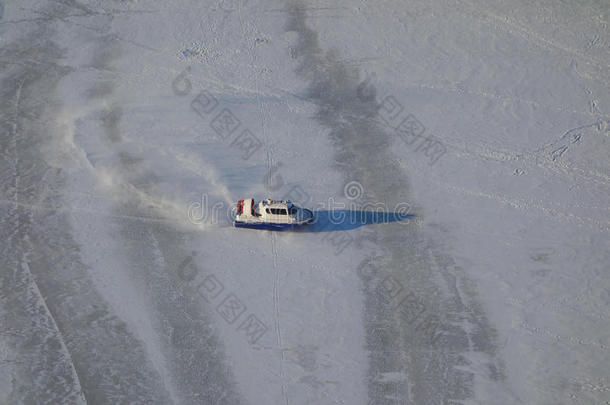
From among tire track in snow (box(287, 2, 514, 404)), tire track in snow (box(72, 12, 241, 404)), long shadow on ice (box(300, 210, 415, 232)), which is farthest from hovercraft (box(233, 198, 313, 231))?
tire track in snow (box(287, 2, 514, 404))

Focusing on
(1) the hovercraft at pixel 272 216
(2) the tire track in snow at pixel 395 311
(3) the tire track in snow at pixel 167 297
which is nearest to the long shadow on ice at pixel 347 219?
(2) the tire track in snow at pixel 395 311

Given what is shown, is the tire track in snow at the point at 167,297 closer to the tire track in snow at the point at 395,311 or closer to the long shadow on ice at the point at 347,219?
the long shadow on ice at the point at 347,219

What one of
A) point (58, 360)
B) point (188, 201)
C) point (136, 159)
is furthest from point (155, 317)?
point (136, 159)

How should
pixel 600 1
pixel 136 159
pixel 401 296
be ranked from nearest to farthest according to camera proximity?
1. pixel 401 296
2. pixel 136 159
3. pixel 600 1

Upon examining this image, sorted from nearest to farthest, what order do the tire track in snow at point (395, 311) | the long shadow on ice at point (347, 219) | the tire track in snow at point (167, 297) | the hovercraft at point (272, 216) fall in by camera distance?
1. the tire track in snow at point (395, 311)
2. the tire track in snow at point (167, 297)
3. the hovercraft at point (272, 216)
4. the long shadow on ice at point (347, 219)

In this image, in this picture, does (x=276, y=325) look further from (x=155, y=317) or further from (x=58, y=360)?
(x=58, y=360)

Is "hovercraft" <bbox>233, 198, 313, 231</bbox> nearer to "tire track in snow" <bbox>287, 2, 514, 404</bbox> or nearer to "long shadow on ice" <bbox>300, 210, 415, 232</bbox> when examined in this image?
"long shadow on ice" <bbox>300, 210, 415, 232</bbox>
